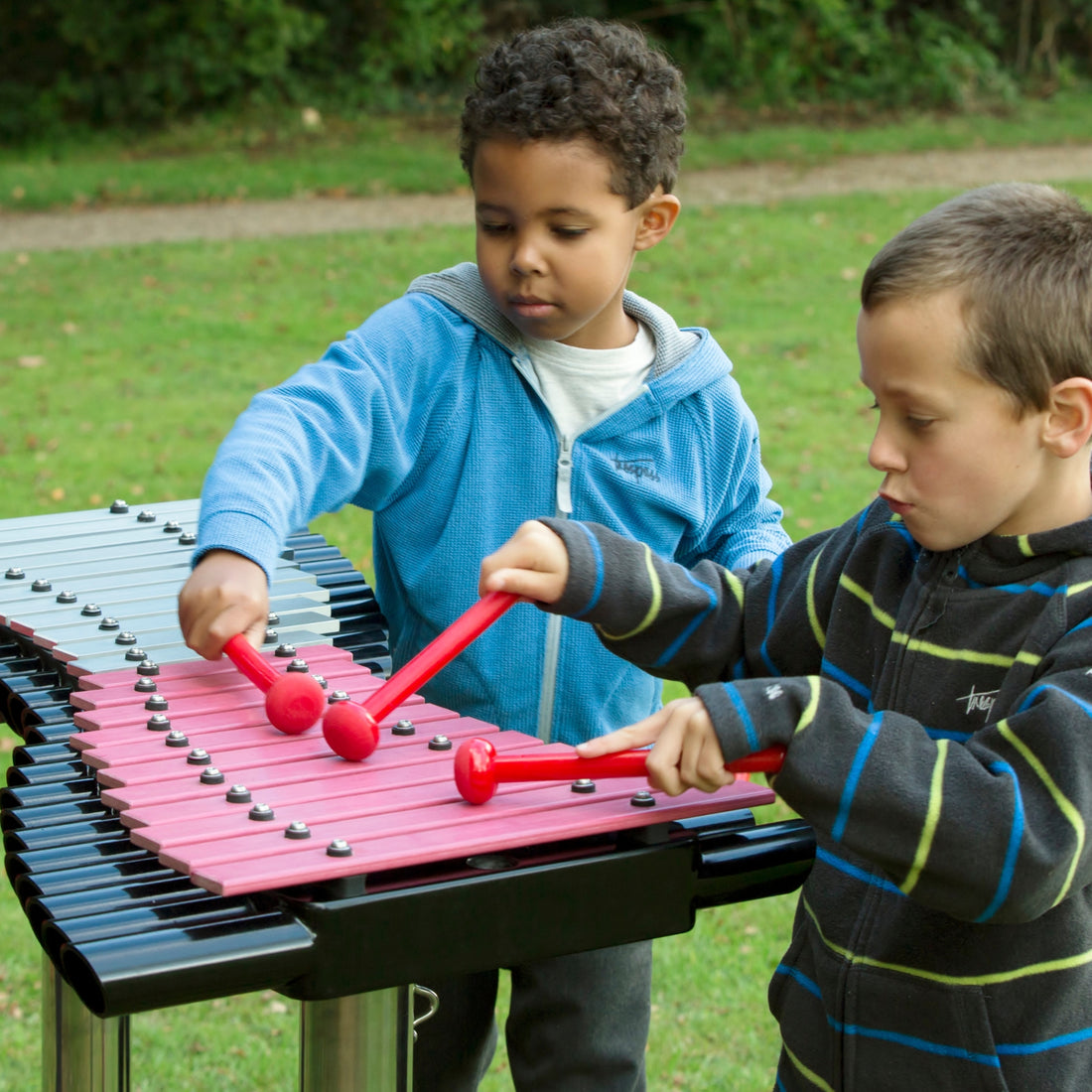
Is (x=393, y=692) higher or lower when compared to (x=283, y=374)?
higher

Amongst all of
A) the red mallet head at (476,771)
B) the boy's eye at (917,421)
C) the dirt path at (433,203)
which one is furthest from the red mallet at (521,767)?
the dirt path at (433,203)

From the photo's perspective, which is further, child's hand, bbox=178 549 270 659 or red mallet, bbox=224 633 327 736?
child's hand, bbox=178 549 270 659

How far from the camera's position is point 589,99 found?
8.40ft

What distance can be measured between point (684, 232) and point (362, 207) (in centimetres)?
259

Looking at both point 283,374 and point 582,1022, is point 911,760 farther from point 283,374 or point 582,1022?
point 283,374

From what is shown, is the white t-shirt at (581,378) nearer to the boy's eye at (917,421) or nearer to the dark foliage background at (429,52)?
the boy's eye at (917,421)

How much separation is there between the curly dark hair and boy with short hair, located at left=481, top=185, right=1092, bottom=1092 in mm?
763

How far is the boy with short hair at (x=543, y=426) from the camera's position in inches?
100

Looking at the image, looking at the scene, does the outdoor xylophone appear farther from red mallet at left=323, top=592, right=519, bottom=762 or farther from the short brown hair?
the short brown hair

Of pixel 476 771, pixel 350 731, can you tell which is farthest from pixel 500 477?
pixel 476 771

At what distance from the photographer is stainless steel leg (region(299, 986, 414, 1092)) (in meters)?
1.99

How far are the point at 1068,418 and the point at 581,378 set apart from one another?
104cm

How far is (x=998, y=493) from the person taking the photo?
6.13ft

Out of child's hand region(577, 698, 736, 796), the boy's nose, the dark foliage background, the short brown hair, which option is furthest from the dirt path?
child's hand region(577, 698, 736, 796)
